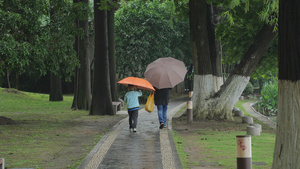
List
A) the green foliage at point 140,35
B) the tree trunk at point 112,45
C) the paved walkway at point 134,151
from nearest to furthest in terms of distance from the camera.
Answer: the paved walkway at point 134,151, the tree trunk at point 112,45, the green foliage at point 140,35

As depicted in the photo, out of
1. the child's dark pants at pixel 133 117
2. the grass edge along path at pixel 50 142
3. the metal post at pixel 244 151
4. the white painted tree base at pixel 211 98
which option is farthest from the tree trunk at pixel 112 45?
the metal post at pixel 244 151

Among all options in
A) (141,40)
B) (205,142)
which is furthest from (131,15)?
(205,142)

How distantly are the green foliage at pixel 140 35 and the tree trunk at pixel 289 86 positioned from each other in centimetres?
3277

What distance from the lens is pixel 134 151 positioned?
36.2 feet

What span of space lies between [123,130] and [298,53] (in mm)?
9447

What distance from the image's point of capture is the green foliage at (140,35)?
40312 mm

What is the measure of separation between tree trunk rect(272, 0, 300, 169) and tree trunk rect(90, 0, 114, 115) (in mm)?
16303

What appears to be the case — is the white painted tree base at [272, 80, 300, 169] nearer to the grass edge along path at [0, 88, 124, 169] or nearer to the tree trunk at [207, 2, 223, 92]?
the grass edge along path at [0, 88, 124, 169]

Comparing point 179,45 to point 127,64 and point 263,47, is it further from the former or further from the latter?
point 263,47

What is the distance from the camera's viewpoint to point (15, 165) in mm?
9359

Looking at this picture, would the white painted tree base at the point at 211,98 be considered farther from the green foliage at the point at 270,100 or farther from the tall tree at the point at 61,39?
the green foliage at the point at 270,100

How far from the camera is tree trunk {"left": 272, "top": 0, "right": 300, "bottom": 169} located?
672 centimetres

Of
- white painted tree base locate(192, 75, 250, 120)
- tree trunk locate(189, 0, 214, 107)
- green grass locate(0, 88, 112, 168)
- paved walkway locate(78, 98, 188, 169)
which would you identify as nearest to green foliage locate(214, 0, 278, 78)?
tree trunk locate(189, 0, 214, 107)

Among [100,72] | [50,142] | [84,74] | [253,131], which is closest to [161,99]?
[253,131]
